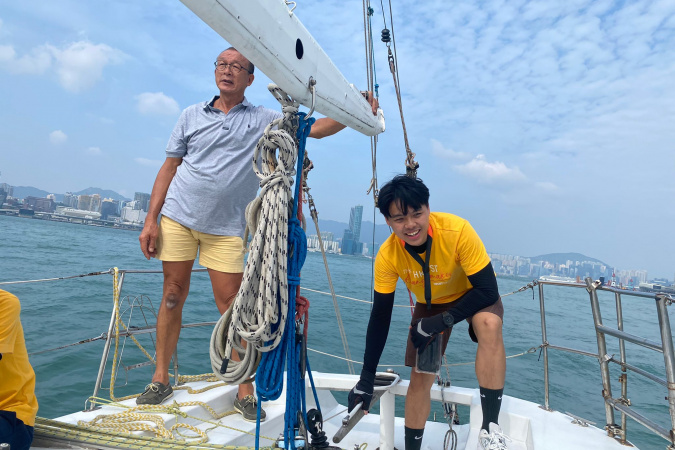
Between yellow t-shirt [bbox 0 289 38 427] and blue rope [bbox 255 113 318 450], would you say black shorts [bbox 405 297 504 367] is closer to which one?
blue rope [bbox 255 113 318 450]

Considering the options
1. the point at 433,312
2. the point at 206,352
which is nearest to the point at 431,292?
the point at 433,312

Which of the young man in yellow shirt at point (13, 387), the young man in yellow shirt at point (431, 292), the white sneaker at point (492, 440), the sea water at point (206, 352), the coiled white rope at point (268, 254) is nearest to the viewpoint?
the coiled white rope at point (268, 254)

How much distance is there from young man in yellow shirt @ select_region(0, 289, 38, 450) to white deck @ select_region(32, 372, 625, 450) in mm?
570

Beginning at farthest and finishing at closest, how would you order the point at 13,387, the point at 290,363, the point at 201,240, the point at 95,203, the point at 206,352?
the point at 95,203 → the point at 206,352 → the point at 201,240 → the point at 13,387 → the point at 290,363

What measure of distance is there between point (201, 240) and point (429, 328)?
4.32 feet

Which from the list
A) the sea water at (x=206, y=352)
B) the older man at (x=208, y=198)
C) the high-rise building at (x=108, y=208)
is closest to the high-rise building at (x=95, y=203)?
the high-rise building at (x=108, y=208)

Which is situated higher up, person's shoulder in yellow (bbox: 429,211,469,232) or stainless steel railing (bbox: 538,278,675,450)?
person's shoulder in yellow (bbox: 429,211,469,232)

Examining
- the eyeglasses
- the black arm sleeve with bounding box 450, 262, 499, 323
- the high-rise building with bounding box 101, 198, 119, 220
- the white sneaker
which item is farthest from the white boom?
the high-rise building with bounding box 101, 198, 119, 220

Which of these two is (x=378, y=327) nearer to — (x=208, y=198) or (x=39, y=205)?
(x=208, y=198)

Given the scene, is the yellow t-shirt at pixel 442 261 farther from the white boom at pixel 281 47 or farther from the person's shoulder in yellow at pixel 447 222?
the white boom at pixel 281 47

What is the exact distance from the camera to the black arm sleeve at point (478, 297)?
1.90 meters

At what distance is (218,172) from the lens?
2244 mm

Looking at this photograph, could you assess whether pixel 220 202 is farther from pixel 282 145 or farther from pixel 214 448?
pixel 214 448

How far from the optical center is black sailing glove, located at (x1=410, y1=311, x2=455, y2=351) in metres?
1.89
